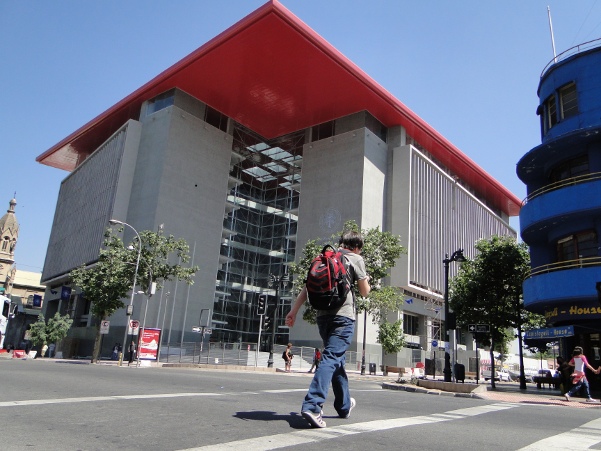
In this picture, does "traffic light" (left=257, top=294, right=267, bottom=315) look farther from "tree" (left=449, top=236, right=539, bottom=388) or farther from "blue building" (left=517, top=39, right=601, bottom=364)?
"blue building" (left=517, top=39, right=601, bottom=364)

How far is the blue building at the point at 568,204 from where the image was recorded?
70.2ft

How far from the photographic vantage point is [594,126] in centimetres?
2181

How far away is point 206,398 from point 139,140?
4770cm

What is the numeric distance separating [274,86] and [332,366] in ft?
145

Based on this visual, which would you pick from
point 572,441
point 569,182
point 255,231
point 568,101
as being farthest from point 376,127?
point 572,441

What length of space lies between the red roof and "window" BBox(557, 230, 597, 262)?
82.8 feet

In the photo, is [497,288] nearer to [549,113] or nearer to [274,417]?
[549,113]

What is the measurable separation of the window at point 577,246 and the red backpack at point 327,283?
2129cm

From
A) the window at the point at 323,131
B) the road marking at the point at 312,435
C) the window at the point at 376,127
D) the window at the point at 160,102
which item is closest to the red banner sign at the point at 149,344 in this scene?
the road marking at the point at 312,435

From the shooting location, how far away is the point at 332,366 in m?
4.56

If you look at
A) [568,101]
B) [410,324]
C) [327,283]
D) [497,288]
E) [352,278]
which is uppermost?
[568,101]

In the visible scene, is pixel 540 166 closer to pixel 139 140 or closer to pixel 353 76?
pixel 353 76

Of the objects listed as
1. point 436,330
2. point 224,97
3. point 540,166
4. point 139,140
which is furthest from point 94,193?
point 540,166

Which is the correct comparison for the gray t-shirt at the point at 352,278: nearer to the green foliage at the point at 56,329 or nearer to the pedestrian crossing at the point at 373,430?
the pedestrian crossing at the point at 373,430
